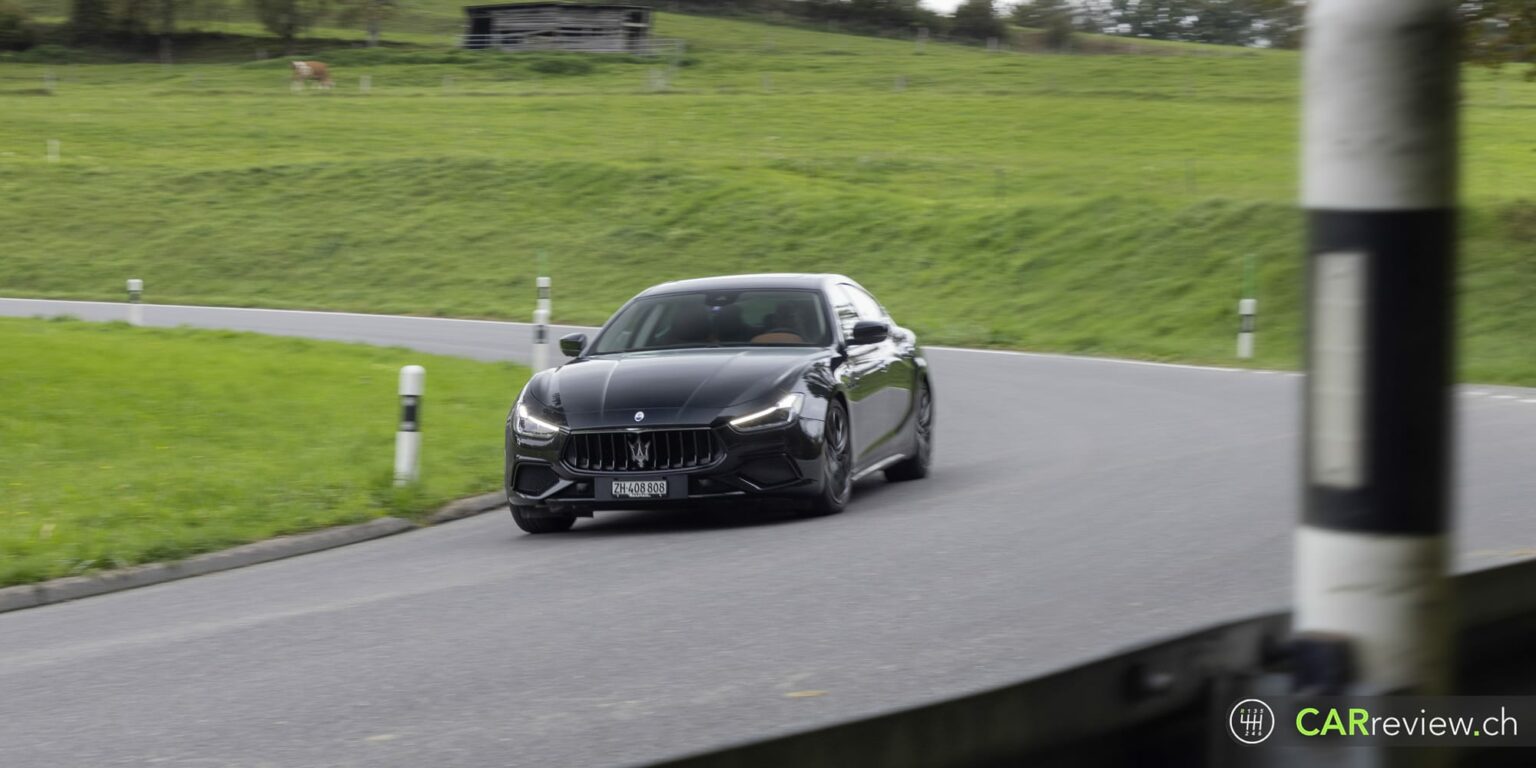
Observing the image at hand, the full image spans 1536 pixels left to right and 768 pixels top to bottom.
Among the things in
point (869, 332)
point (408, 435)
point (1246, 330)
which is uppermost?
point (869, 332)

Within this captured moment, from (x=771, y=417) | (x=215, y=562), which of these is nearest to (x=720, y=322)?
(x=771, y=417)

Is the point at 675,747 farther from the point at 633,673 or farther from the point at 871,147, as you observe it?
the point at 871,147

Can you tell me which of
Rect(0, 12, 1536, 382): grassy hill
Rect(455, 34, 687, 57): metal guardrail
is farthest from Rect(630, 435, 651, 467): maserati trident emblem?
Rect(455, 34, 687, 57): metal guardrail

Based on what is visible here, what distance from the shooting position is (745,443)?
10.6 metres

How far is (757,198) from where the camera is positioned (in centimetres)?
4612

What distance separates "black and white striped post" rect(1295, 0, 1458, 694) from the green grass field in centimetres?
838

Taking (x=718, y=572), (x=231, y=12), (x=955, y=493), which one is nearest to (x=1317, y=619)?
(x=718, y=572)

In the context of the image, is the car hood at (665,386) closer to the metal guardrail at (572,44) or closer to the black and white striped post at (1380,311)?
the black and white striped post at (1380,311)

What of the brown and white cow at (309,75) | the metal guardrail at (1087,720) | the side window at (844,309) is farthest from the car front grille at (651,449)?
the brown and white cow at (309,75)

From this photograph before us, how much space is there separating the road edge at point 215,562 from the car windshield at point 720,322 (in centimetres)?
164

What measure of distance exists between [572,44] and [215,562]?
88708 mm

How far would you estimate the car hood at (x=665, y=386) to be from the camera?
10.6 meters

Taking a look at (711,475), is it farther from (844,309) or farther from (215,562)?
(215,562)

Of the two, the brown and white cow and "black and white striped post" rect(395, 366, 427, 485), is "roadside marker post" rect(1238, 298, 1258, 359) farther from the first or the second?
the brown and white cow
